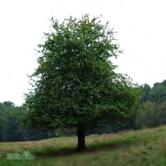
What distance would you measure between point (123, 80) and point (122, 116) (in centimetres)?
303

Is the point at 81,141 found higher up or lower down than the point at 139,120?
lower down

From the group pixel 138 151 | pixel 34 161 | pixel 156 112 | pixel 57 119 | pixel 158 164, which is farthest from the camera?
pixel 156 112

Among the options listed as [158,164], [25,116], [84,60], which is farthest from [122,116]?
[158,164]

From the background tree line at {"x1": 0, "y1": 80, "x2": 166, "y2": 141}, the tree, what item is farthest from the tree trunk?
the background tree line at {"x1": 0, "y1": 80, "x2": 166, "y2": 141}

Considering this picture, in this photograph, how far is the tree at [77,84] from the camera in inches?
1393

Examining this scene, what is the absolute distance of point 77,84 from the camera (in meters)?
36.5

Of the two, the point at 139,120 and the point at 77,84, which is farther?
the point at 139,120

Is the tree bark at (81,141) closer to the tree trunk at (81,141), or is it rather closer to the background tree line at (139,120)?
the tree trunk at (81,141)

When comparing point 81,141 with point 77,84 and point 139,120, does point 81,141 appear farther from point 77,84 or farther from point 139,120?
point 139,120

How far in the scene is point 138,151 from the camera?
28656mm

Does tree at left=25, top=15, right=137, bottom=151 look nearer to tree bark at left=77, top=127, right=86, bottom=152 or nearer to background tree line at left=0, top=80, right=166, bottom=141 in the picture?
tree bark at left=77, top=127, right=86, bottom=152

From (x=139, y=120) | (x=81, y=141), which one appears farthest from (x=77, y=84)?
(x=139, y=120)

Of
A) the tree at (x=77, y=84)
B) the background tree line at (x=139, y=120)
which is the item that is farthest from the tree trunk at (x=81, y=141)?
the background tree line at (x=139, y=120)

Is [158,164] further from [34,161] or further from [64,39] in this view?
[64,39]
